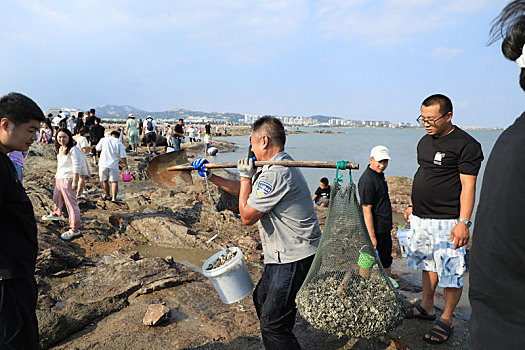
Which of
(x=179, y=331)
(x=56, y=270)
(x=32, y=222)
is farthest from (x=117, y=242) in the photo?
(x=32, y=222)

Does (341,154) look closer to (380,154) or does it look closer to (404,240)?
(380,154)

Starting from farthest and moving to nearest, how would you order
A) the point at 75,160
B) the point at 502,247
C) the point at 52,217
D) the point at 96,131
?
the point at 96,131 < the point at 52,217 < the point at 75,160 < the point at 502,247

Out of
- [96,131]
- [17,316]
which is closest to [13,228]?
[17,316]

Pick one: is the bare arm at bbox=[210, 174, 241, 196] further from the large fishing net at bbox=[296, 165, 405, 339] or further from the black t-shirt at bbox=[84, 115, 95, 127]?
the black t-shirt at bbox=[84, 115, 95, 127]

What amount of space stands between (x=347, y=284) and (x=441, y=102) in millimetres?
1957

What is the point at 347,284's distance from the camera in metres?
2.75

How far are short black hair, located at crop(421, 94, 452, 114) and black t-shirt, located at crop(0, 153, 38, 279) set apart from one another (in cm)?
344

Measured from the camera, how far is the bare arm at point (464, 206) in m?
3.14

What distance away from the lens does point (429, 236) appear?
344cm

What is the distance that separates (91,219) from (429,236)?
20.0 ft

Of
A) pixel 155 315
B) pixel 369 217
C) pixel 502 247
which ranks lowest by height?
pixel 155 315

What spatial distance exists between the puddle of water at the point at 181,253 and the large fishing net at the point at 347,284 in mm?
3364

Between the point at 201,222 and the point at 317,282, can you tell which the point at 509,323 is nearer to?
the point at 317,282

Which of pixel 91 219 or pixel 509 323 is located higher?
pixel 509 323
